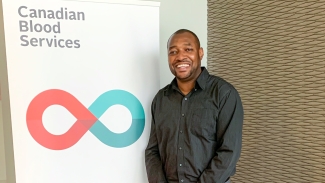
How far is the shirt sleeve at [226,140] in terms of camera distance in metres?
1.28

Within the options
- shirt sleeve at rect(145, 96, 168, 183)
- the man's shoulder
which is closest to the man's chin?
the man's shoulder

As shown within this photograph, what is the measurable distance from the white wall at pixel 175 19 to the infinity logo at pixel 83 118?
404mm

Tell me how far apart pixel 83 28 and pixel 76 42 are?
0.09m

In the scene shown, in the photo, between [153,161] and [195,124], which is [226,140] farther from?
[153,161]

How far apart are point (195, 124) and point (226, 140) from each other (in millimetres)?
170

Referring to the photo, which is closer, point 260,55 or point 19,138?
point 19,138

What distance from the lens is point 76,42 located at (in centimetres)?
151

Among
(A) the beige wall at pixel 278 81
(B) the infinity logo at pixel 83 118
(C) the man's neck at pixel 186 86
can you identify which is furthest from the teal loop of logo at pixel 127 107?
(A) the beige wall at pixel 278 81

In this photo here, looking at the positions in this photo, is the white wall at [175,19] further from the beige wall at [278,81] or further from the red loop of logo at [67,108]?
the red loop of logo at [67,108]

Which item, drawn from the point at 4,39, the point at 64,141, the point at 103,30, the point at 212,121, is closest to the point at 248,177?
the point at 212,121

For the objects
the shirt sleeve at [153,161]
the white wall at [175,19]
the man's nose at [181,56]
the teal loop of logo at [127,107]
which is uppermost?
the white wall at [175,19]

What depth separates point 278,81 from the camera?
5.20ft

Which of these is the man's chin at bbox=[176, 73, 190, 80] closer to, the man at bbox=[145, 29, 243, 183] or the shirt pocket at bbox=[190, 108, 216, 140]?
the man at bbox=[145, 29, 243, 183]

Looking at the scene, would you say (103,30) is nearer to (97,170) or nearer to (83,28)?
(83,28)
